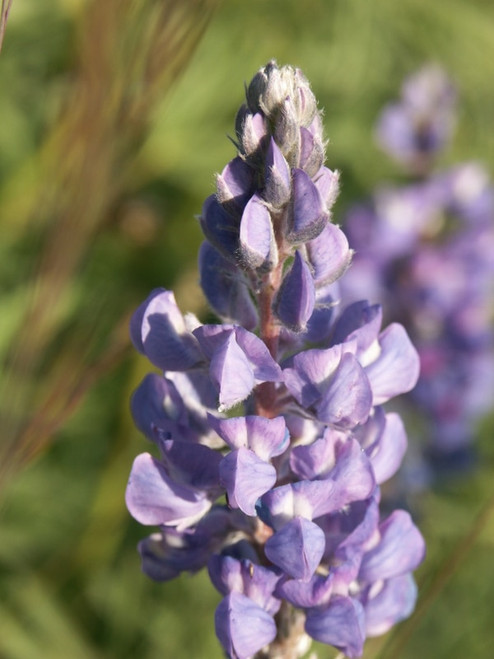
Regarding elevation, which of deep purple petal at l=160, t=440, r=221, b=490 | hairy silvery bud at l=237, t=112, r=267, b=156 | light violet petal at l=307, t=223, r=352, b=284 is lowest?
deep purple petal at l=160, t=440, r=221, b=490

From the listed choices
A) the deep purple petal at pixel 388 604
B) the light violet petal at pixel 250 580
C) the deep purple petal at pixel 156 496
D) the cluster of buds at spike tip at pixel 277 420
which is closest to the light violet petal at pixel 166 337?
the cluster of buds at spike tip at pixel 277 420

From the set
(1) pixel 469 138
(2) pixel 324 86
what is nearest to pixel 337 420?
(2) pixel 324 86

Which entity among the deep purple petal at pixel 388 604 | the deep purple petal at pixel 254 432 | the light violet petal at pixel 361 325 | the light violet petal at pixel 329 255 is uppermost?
the light violet petal at pixel 329 255

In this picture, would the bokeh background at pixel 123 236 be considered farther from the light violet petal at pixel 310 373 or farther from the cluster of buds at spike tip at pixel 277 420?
the light violet petal at pixel 310 373

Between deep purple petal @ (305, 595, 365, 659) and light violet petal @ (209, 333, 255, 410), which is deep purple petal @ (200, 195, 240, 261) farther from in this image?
deep purple petal @ (305, 595, 365, 659)

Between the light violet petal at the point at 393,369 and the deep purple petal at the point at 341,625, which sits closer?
the deep purple petal at the point at 341,625

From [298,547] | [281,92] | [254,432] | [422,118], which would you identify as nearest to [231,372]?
[254,432]

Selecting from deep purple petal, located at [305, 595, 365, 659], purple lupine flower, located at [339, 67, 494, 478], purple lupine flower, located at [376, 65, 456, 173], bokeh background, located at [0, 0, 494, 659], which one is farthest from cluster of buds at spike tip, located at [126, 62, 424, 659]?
purple lupine flower, located at [376, 65, 456, 173]

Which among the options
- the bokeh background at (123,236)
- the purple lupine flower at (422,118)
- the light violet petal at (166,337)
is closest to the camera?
the light violet petal at (166,337)
